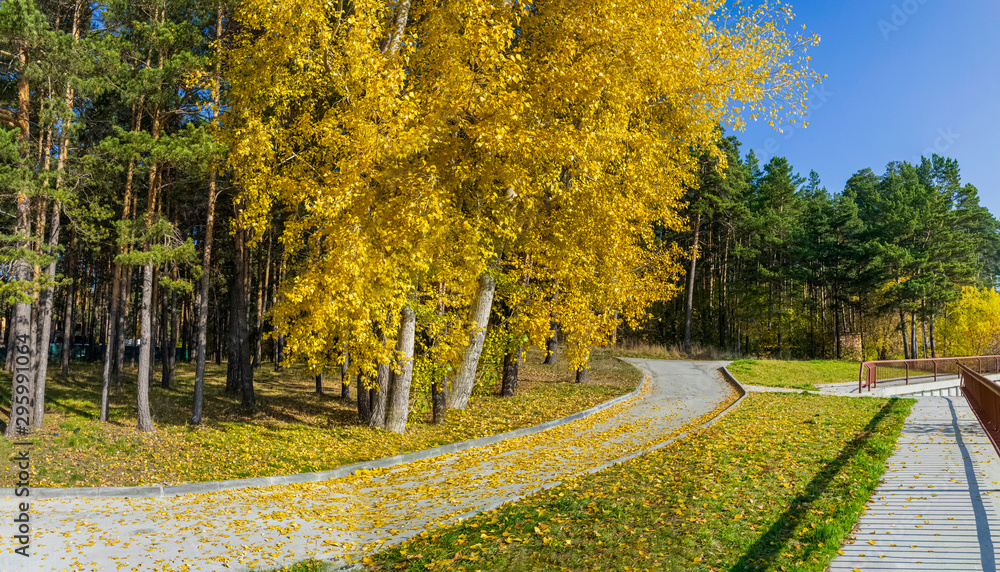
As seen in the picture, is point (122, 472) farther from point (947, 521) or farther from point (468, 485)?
point (947, 521)

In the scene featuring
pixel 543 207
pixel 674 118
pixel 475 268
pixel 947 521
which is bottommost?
pixel 947 521

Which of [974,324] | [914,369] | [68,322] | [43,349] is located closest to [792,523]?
[43,349]

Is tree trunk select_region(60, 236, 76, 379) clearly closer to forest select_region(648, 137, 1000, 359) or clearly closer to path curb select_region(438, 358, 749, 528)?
path curb select_region(438, 358, 749, 528)

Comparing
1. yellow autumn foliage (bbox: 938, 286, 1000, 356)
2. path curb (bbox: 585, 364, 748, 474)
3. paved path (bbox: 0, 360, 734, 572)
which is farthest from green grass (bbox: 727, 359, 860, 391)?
yellow autumn foliage (bbox: 938, 286, 1000, 356)

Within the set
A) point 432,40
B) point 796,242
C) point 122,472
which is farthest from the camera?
point 796,242

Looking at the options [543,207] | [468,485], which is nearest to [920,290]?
[543,207]

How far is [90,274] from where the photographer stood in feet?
126

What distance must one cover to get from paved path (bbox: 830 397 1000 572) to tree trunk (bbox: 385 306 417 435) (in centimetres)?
804

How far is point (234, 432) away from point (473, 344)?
5426 millimetres

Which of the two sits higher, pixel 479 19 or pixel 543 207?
pixel 479 19

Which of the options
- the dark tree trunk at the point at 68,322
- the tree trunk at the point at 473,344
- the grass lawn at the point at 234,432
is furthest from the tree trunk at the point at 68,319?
the tree trunk at the point at 473,344

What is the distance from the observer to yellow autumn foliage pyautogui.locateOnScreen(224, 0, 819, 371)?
9.70m

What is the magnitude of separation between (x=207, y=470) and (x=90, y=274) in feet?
119

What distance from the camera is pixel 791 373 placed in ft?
82.3
